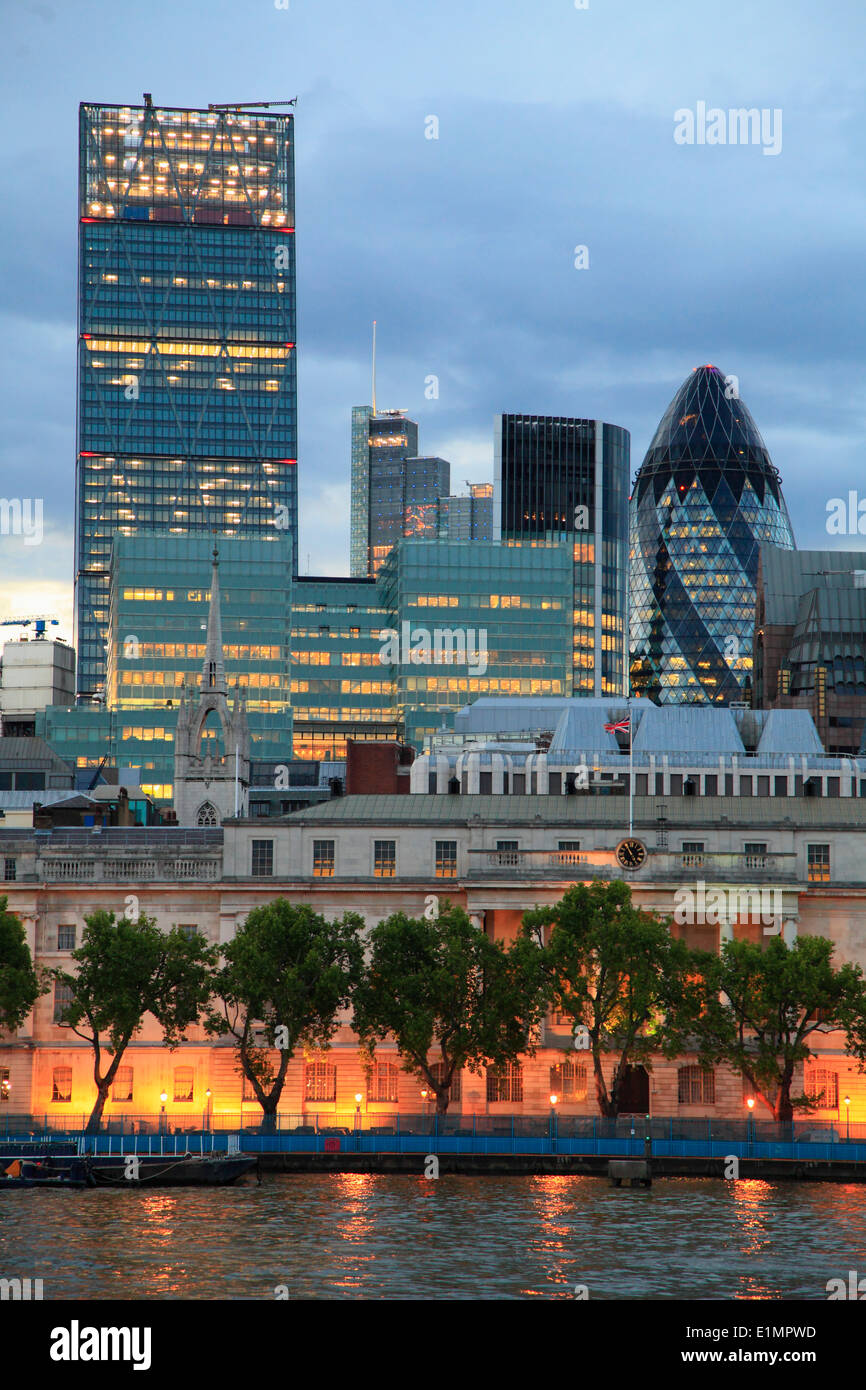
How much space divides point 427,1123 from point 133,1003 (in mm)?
17017

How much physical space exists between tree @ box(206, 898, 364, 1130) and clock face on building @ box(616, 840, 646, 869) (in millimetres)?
16376

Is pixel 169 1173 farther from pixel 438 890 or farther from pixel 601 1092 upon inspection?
pixel 438 890

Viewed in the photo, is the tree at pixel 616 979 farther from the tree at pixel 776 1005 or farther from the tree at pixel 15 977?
the tree at pixel 15 977

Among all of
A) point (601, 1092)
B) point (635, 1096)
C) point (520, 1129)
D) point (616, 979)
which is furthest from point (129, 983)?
point (635, 1096)

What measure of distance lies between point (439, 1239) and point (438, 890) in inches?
1776

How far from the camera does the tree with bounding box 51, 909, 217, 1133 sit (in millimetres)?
111500

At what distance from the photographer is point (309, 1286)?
68.8 m

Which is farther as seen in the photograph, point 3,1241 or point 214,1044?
point 214,1044

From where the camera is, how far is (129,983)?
368ft

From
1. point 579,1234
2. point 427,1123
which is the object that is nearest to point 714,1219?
point 579,1234

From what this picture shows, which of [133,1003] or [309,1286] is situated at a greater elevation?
[133,1003]

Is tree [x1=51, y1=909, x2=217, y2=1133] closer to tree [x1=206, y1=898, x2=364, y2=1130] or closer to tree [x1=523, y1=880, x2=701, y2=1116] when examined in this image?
tree [x1=206, y1=898, x2=364, y2=1130]
